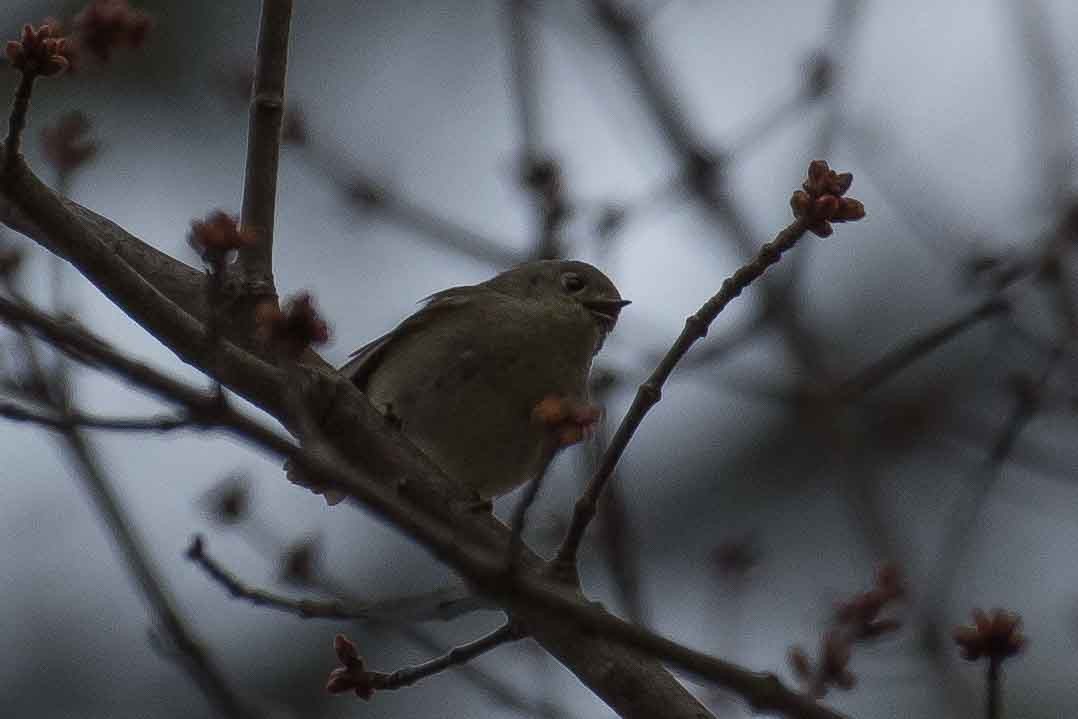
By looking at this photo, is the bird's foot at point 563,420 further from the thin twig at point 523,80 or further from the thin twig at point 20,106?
the thin twig at point 523,80

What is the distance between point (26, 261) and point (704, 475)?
29.1 ft

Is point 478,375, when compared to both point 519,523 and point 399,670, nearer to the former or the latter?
point 399,670

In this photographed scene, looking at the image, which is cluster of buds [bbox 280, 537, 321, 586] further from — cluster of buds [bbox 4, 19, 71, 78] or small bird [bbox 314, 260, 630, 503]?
cluster of buds [bbox 4, 19, 71, 78]

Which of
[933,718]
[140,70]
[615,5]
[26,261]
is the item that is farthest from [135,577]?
[140,70]

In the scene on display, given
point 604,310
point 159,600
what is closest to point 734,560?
point 604,310

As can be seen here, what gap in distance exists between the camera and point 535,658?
18.3 ft

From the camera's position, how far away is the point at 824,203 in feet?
9.71

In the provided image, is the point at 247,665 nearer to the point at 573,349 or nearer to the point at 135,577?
the point at 573,349

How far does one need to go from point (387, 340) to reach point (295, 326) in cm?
287

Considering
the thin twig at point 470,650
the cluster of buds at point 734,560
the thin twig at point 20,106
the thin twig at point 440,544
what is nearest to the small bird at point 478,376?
the cluster of buds at point 734,560

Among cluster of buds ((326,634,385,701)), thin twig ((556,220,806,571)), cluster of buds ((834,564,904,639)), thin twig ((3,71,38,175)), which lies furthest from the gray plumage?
thin twig ((3,71,38,175))

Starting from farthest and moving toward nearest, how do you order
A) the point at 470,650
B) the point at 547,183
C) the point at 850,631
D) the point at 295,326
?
the point at 547,183
the point at 850,631
the point at 470,650
the point at 295,326

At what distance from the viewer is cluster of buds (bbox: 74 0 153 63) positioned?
393 cm

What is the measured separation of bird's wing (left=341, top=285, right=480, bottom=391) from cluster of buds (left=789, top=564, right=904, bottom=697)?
2089 mm
